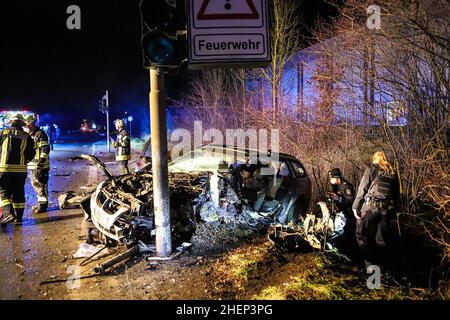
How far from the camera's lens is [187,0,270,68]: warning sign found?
3793mm

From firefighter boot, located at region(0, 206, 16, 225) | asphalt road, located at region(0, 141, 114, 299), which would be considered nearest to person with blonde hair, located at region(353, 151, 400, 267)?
asphalt road, located at region(0, 141, 114, 299)

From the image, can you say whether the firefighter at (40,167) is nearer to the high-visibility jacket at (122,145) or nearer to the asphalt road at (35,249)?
the asphalt road at (35,249)

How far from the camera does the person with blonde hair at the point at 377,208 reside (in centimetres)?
464

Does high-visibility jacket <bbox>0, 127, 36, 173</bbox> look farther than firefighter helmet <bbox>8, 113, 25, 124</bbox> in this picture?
No

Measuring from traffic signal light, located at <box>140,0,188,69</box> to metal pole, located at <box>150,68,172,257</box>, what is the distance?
28 cm

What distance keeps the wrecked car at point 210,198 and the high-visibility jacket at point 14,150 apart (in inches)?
60.4

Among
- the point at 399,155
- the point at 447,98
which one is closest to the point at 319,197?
the point at 399,155

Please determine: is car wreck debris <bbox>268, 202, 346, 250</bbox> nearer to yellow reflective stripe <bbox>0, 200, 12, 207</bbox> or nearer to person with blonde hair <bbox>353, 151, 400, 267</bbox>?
person with blonde hair <bbox>353, 151, 400, 267</bbox>

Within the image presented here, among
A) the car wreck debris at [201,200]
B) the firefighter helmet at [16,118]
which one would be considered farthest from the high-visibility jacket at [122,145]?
the car wreck debris at [201,200]

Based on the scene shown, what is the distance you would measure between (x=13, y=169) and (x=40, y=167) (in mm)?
867
